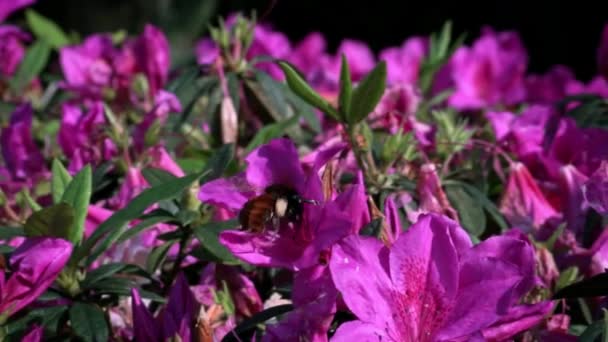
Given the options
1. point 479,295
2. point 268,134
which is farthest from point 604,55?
point 479,295

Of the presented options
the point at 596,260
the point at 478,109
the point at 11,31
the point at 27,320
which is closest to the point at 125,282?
the point at 27,320

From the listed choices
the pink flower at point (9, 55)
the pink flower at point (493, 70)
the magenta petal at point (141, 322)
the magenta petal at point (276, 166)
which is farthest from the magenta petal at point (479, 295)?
the pink flower at point (9, 55)

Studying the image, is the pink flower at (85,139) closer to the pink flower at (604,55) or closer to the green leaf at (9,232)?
the green leaf at (9,232)

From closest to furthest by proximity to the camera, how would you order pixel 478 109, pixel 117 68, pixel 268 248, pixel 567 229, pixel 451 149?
pixel 268 248, pixel 567 229, pixel 451 149, pixel 117 68, pixel 478 109

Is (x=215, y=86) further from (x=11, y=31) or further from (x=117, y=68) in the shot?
(x=11, y=31)

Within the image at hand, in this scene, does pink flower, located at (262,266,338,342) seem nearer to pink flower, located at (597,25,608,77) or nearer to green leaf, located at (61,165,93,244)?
green leaf, located at (61,165,93,244)

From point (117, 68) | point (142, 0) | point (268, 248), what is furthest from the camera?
point (142, 0)
